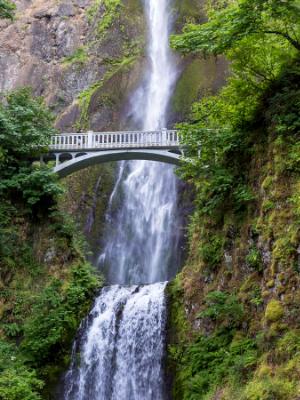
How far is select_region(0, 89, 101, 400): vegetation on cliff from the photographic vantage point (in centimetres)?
1264

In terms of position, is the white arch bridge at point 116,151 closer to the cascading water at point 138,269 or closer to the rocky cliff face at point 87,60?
the cascading water at point 138,269

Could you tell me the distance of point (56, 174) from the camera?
16906mm

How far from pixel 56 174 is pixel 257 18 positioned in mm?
9707

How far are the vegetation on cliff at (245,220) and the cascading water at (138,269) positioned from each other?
0.88m

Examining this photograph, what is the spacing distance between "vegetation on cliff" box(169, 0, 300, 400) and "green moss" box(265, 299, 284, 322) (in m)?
0.02

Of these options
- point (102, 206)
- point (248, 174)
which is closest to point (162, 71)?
point (102, 206)

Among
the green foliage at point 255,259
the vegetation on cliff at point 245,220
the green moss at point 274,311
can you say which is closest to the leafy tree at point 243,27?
the vegetation on cliff at point 245,220

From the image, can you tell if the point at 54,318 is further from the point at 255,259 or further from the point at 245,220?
the point at 255,259

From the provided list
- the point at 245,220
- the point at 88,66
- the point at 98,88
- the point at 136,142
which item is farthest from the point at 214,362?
the point at 88,66

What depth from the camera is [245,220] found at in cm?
1059

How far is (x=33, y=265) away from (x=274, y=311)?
9.58 m

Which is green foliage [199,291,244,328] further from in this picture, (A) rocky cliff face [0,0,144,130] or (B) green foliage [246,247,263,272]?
(A) rocky cliff face [0,0,144,130]

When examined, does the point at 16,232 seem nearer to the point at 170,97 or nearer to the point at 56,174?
the point at 56,174

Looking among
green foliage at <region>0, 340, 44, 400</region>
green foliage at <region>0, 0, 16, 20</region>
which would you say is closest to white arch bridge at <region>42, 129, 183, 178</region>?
green foliage at <region>0, 0, 16, 20</region>
